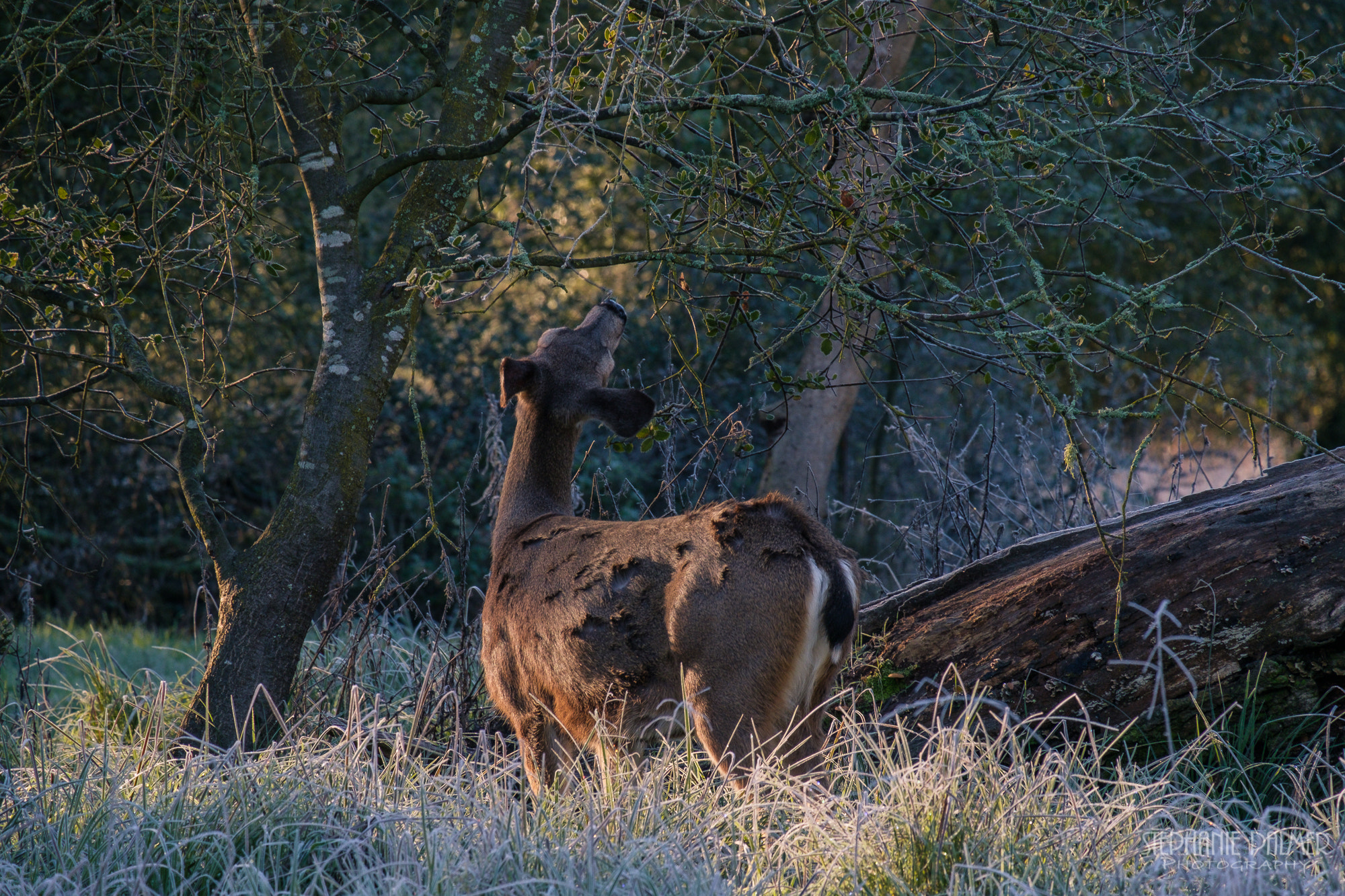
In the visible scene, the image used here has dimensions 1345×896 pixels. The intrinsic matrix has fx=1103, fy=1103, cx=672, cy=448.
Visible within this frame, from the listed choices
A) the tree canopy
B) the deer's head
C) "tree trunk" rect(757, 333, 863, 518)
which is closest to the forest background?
the tree canopy

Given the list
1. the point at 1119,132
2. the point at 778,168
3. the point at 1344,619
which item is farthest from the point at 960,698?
the point at 1119,132

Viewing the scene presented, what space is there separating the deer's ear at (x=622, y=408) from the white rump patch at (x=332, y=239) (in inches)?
47.9

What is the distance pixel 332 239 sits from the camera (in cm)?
462

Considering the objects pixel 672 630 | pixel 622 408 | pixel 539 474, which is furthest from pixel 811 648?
pixel 539 474

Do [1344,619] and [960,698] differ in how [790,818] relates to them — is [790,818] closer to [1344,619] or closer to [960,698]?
[960,698]

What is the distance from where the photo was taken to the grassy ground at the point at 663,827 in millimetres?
3047

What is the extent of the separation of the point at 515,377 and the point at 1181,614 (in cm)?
290

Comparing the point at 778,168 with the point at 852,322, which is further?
the point at 778,168

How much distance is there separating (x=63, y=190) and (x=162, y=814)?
2293mm

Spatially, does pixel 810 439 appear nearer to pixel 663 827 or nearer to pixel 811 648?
pixel 811 648

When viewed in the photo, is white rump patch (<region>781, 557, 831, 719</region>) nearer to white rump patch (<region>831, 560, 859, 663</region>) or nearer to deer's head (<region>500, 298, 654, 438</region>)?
white rump patch (<region>831, 560, 859, 663</region>)

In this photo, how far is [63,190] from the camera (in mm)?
4082

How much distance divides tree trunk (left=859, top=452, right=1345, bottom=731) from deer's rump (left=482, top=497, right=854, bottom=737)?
1.11 m

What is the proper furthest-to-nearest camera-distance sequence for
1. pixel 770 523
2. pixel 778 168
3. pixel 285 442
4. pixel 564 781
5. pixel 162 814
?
pixel 285 442 < pixel 778 168 < pixel 564 781 < pixel 770 523 < pixel 162 814
